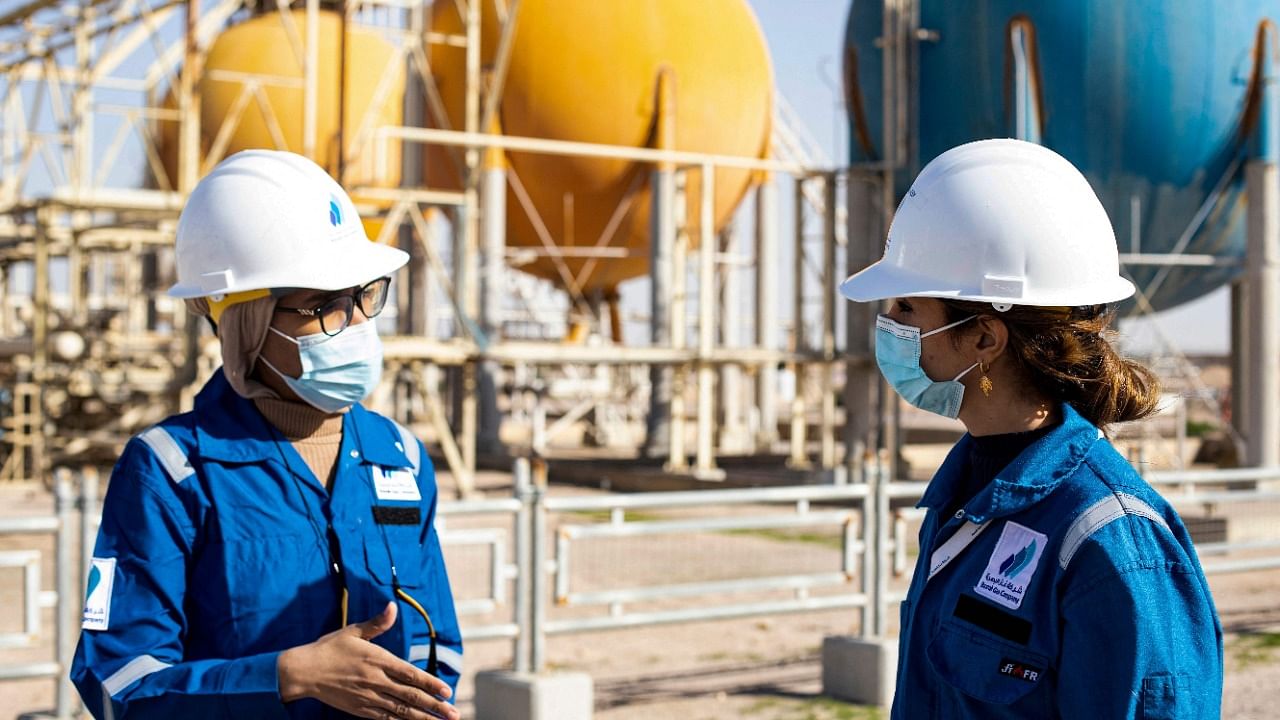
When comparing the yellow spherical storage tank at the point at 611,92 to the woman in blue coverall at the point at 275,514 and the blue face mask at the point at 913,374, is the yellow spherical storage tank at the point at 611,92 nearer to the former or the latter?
the woman in blue coverall at the point at 275,514

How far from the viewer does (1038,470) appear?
2135 mm

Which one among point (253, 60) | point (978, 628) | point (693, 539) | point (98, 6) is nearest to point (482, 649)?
point (693, 539)

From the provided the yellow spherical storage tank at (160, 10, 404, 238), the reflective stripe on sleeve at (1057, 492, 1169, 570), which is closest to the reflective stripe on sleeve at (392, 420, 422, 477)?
the reflective stripe on sleeve at (1057, 492, 1169, 570)

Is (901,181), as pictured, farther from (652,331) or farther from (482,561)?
(482,561)

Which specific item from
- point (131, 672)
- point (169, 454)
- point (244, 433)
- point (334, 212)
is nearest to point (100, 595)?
point (131, 672)

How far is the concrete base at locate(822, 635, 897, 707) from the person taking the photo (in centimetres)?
744

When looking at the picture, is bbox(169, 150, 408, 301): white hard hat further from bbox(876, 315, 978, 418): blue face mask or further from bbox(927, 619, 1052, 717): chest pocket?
bbox(927, 619, 1052, 717): chest pocket

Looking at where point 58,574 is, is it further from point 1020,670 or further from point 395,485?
point 1020,670

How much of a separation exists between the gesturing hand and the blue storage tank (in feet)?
48.4

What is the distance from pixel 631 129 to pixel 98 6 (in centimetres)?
750

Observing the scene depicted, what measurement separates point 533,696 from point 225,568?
13.9 ft

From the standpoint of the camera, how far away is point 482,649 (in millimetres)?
8977

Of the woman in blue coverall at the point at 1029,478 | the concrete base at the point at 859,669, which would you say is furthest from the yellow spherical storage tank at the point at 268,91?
the woman in blue coverall at the point at 1029,478

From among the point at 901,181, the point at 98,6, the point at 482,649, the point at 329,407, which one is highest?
the point at 98,6
